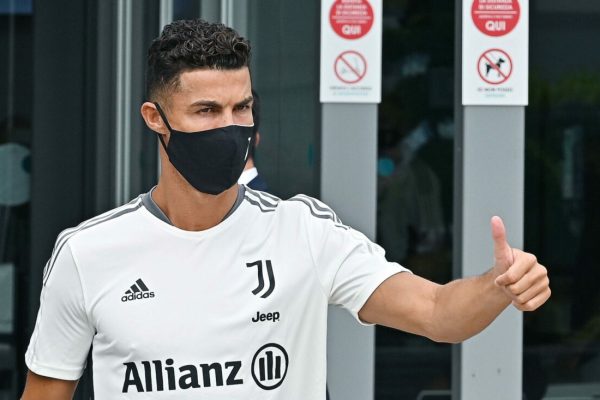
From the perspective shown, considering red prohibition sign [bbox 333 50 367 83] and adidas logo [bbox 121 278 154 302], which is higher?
red prohibition sign [bbox 333 50 367 83]

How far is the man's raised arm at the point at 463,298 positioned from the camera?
2.24 metres

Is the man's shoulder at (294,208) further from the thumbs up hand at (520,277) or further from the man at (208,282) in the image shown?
the thumbs up hand at (520,277)

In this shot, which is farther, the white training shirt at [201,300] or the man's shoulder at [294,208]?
the man's shoulder at [294,208]

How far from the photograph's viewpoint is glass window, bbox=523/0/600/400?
17.6 ft

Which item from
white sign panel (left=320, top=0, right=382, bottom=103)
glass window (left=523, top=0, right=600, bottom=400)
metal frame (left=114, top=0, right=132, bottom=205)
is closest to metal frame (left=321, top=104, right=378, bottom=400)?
white sign panel (left=320, top=0, right=382, bottom=103)

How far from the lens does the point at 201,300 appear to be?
2.54m

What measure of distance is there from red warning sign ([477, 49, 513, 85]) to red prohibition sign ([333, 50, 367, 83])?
0.38 meters

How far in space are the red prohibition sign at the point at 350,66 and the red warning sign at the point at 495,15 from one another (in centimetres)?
40

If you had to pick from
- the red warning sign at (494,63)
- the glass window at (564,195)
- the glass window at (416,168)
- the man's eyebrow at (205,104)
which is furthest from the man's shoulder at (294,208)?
the glass window at (564,195)

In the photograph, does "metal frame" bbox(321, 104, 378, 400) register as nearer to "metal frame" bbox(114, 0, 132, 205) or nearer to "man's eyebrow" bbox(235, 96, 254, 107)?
"metal frame" bbox(114, 0, 132, 205)

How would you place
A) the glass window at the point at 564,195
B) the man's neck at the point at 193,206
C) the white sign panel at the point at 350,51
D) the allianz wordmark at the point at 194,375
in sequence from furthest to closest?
the glass window at the point at 564,195
the white sign panel at the point at 350,51
the man's neck at the point at 193,206
the allianz wordmark at the point at 194,375

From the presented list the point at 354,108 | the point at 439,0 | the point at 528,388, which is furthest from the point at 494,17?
the point at 528,388

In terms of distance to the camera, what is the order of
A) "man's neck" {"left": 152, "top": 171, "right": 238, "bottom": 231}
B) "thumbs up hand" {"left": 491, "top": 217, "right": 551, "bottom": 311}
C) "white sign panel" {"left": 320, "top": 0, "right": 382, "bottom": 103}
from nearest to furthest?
"thumbs up hand" {"left": 491, "top": 217, "right": 551, "bottom": 311} < "man's neck" {"left": 152, "top": 171, "right": 238, "bottom": 231} < "white sign panel" {"left": 320, "top": 0, "right": 382, "bottom": 103}

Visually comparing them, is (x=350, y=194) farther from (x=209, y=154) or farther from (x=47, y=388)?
(x=47, y=388)
